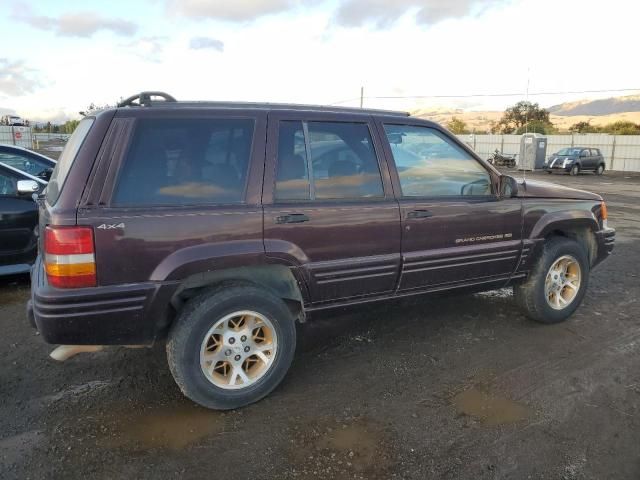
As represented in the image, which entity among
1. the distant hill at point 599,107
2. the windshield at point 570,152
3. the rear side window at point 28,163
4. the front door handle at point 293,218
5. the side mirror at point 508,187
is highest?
the distant hill at point 599,107

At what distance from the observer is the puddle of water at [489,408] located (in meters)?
2.98

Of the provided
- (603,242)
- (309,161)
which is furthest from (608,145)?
(309,161)

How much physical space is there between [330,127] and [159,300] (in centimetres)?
160

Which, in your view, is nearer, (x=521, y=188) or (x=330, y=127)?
(x=330, y=127)

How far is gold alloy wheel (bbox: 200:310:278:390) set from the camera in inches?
118

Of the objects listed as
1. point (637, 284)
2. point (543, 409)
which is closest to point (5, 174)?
point (543, 409)

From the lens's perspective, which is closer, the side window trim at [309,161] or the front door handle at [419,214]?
the side window trim at [309,161]

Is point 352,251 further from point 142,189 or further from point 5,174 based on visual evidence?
point 5,174

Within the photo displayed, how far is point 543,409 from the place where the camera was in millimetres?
3080

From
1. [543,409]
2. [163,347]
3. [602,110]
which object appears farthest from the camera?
[602,110]

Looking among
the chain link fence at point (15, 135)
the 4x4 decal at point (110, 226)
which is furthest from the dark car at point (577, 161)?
the chain link fence at point (15, 135)

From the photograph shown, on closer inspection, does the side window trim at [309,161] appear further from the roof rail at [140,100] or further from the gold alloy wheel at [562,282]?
the gold alloy wheel at [562,282]

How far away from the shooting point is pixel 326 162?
3.30 m

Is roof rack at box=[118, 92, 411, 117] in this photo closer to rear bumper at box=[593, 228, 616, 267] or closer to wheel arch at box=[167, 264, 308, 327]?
wheel arch at box=[167, 264, 308, 327]
